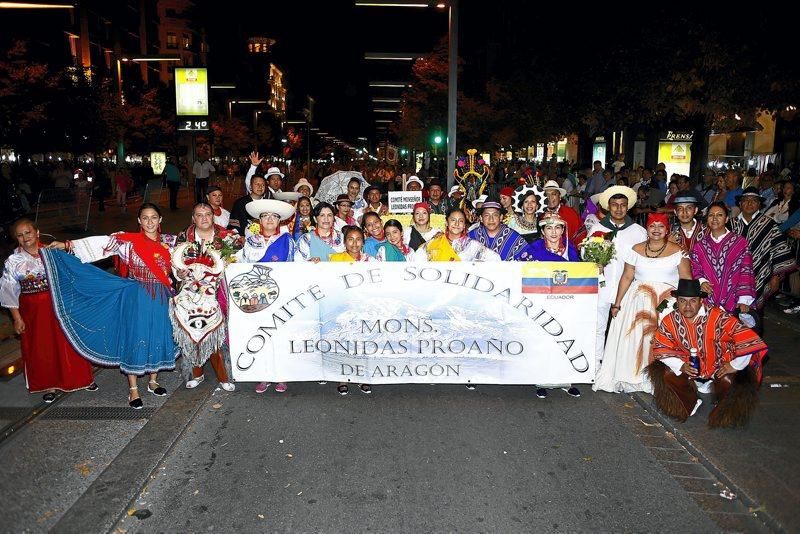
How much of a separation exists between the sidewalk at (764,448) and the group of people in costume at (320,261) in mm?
172

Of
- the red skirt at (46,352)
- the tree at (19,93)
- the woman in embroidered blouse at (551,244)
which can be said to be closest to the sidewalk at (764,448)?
the woman in embroidered blouse at (551,244)

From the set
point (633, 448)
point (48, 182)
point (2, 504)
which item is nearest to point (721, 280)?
point (633, 448)

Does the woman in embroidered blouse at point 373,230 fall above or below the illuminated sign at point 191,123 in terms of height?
below

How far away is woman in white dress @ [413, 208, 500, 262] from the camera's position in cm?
630

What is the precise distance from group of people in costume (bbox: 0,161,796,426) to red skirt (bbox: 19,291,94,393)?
0.4 inches

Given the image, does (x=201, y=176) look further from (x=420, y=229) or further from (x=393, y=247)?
(x=393, y=247)

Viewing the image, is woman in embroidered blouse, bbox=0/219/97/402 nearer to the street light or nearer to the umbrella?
the street light

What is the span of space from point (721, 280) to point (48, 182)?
103 feet

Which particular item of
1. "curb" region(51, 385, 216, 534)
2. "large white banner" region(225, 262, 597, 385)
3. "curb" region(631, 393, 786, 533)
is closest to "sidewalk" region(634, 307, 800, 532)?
"curb" region(631, 393, 786, 533)

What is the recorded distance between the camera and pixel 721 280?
6480 millimetres

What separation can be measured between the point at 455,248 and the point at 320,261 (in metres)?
1.40

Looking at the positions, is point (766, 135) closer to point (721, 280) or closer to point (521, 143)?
point (521, 143)

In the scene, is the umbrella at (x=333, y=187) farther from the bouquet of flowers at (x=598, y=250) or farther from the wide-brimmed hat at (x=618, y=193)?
the bouquet of flowers at (x=598, y=250)

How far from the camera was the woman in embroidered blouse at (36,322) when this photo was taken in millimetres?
5602
